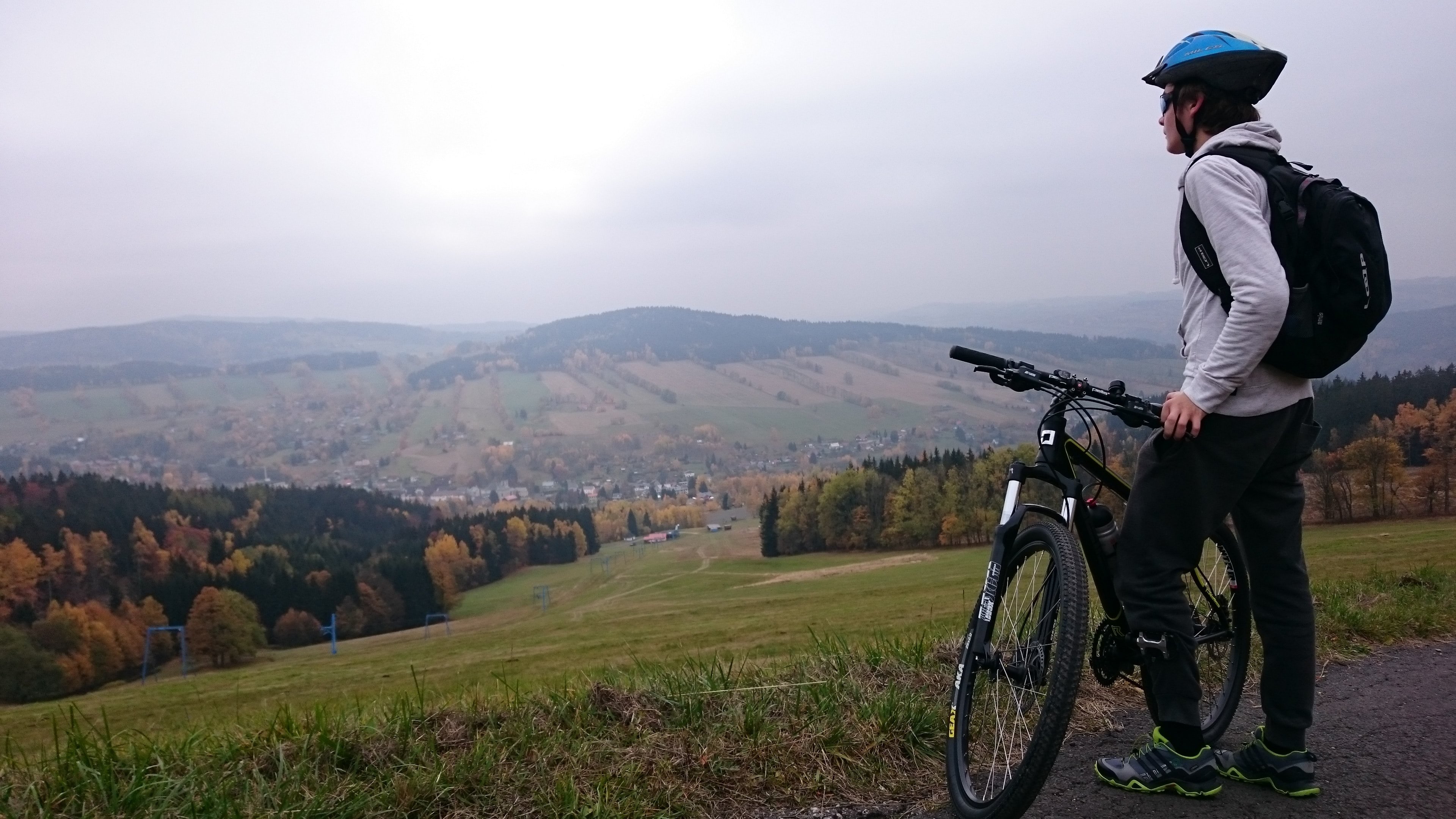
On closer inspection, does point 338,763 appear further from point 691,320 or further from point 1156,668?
point 691,320

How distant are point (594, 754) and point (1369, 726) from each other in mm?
3135

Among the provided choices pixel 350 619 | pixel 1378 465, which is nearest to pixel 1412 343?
pixel 1378 465

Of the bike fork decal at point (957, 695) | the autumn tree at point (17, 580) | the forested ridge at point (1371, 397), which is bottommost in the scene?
the autumn tree at point (17, 580)

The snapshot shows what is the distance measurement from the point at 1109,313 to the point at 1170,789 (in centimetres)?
13499

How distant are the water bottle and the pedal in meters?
0.30

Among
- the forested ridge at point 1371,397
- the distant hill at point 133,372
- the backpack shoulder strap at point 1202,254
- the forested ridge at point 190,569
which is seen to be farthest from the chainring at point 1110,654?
the distant hill at point 133,372

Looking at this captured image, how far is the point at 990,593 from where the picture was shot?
3012 mm

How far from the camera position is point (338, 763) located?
2.83 metres

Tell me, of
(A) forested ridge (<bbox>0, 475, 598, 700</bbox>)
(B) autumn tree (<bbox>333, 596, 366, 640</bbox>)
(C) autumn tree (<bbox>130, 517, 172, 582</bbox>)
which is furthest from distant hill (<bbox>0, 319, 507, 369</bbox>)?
(B) autumn tree (<bbox>333, 596, 366, 640</bbox>)

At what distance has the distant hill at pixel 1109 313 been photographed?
56.4m

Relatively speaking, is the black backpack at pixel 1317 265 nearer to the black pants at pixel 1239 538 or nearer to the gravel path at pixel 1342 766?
the black pants at pixel 1239 538

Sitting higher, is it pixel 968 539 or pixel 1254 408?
pixel 1254 408

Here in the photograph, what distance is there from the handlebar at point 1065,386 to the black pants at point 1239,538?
0.43 ft

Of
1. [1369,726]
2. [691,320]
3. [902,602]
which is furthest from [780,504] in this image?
[691,320]
